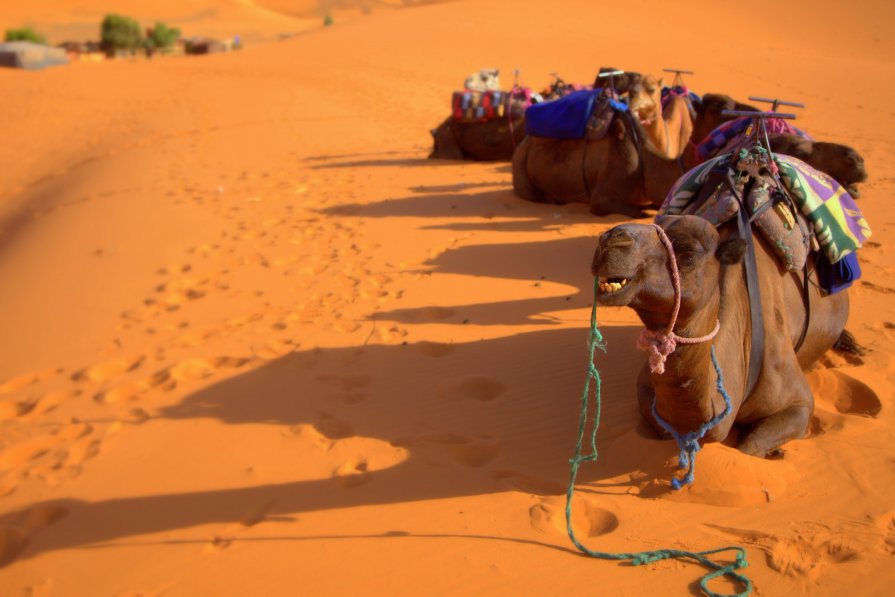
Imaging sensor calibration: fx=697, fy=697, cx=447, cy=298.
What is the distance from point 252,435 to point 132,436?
0.71 meters

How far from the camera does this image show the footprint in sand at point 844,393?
3834mm

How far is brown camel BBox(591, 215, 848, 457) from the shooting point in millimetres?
2469

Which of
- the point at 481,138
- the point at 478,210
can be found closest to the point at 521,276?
the point at 478,210

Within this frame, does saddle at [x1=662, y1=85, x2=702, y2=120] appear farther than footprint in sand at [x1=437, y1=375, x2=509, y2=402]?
Yes

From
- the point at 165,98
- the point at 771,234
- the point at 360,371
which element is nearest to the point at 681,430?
the point at 771,234

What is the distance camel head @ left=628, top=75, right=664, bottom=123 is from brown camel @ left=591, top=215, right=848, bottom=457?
4.44 meters

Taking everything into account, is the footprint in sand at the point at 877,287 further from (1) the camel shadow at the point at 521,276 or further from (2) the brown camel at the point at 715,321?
(1) the camel shadow at the point at 521,276

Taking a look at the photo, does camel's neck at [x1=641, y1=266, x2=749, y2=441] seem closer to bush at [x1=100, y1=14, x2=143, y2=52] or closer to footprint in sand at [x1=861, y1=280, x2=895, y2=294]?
footprint in sand at [x1=861, y1=280, x2=895, y2=294]

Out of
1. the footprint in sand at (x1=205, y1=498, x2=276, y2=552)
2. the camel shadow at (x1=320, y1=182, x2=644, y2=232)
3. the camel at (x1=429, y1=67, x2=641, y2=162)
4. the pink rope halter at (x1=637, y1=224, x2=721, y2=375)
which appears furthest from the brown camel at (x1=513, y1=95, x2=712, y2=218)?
the footprint in sand at (x1=205, y1=498, x2=276, y2=552)

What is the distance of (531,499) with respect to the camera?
313 cm

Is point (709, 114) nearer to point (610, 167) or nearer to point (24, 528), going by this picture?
point (610, 167)

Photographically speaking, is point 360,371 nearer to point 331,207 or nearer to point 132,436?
point 132,436

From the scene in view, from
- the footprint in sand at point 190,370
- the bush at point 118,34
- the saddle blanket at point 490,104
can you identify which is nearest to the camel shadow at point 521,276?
the footprint in sand at point 190,370

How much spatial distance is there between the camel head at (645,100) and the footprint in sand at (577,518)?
5.75 metres
